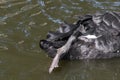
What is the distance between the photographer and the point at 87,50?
6504 mm

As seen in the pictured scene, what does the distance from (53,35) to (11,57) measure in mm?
738

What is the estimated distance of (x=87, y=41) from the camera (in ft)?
21.5

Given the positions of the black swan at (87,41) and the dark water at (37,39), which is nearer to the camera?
the dark water at (37,39)

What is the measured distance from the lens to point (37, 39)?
7.21 meters

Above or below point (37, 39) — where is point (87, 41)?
above

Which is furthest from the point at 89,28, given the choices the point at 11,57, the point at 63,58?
the point at 11,57

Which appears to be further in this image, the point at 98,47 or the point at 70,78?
the point at 98,47

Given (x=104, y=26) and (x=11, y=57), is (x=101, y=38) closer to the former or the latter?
(x=104, y=26)

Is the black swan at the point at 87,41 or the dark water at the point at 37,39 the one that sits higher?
the black swan at the point at 87,41

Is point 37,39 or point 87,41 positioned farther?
point 37,39

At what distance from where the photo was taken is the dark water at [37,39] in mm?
6152

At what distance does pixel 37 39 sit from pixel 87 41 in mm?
1046

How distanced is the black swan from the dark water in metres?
0.14

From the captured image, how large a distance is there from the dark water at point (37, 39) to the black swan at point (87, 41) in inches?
5.5
